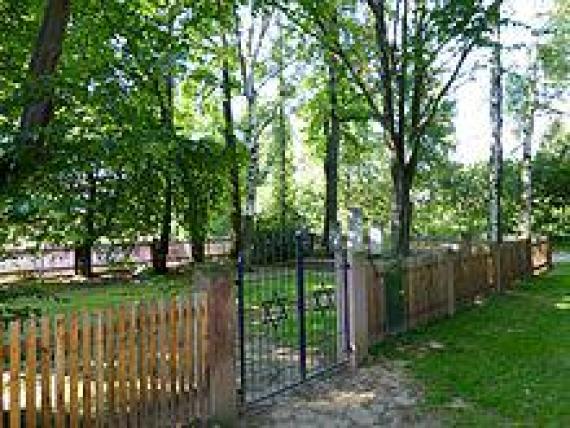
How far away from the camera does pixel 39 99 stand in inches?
261

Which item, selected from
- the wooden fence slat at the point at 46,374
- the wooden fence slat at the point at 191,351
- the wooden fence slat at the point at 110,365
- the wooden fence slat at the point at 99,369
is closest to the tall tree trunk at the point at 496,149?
the wooden fence slat at the point at 191,351

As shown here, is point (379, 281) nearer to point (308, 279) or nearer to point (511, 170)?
point (308, 279)

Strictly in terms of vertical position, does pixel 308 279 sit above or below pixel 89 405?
above

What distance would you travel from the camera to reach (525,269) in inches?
839

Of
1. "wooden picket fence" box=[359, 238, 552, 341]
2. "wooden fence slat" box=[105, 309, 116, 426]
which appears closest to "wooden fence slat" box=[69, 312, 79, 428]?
"wooden fence slat" box=[105, 309, 116, 426]

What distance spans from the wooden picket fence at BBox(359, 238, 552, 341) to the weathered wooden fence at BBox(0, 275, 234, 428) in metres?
3.75

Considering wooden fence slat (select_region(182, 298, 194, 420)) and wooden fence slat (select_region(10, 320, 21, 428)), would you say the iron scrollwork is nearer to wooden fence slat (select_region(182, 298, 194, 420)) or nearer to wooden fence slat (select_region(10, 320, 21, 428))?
wooden fence slat (select_region(182, 298, 194, 420))

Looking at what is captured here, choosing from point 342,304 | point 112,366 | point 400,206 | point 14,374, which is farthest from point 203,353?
point 400,206

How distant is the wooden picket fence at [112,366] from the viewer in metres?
5.52

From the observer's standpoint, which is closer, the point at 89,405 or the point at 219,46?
the point at 89,405

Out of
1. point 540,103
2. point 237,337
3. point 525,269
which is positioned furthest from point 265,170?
point 237,337

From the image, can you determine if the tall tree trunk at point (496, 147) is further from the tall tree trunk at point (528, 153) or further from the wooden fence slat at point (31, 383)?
the wooden fence slat at point (31, 383)

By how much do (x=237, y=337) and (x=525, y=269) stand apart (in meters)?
15.5

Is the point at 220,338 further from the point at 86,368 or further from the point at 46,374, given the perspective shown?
the point at 46,374
